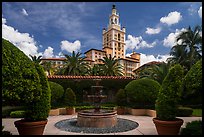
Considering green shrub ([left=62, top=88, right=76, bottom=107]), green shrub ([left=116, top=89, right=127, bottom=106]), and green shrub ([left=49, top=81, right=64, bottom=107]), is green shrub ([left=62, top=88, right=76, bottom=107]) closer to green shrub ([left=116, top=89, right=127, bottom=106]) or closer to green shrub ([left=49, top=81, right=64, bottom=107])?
green shrub ([left=49, top=81, right=64, bottom=107])

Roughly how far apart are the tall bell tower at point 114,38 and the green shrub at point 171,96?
67.6 m

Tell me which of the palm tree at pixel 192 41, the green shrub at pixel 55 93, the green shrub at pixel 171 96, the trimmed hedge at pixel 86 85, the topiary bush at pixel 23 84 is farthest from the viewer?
the palm tree at pixel 192 41

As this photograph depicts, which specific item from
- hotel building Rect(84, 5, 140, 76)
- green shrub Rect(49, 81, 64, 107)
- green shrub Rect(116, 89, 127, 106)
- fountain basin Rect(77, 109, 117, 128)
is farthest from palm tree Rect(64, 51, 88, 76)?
hotel building Rect(84, 5, 140, 76)

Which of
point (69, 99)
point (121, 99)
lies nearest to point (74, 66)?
point (69, 99)

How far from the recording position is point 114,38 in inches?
3012

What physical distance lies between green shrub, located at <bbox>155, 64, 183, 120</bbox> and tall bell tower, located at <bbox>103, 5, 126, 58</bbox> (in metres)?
67.6

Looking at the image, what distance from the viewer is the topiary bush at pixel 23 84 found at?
201 inches

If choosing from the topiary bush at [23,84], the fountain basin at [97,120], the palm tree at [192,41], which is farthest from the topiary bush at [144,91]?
the palm tree at [192,41]

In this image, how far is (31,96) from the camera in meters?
5.81

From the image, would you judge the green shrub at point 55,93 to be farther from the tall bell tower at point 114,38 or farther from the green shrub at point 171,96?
the tall bell tower at point 114,38

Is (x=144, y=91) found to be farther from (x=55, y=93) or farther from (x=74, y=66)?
(x=74, y=66)

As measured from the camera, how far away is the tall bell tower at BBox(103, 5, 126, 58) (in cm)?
7531

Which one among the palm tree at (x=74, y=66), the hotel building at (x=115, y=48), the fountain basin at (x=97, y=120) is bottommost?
the fountain basin at (x=97, y=120)

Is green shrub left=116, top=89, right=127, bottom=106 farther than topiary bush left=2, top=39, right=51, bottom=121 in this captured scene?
Yes
